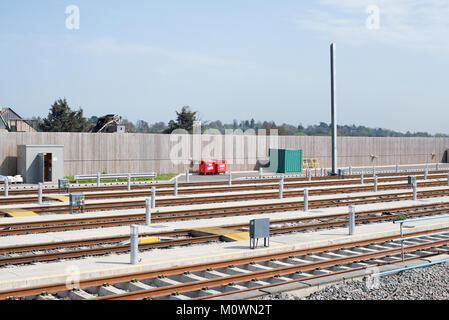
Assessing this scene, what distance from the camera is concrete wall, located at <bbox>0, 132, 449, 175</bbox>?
127 feet

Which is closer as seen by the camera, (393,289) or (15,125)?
(393,289)

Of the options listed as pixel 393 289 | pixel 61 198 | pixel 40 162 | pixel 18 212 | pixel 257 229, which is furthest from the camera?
pixel 40 162

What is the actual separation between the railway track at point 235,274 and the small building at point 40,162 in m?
24.1

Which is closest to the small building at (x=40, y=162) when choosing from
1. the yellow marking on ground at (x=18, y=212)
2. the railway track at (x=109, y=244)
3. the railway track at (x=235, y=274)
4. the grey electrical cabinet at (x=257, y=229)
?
the yellow marking on ground at (x=18, y=212)

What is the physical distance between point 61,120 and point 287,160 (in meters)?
51.5

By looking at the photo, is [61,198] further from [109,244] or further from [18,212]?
[109,244]

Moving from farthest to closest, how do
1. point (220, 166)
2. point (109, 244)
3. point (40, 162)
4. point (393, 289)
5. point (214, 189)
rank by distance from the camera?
1. point (220, 166)
2. point (40, 162)
3. point (214, 189)
4. point (109, 244)
5. point (393, 289)

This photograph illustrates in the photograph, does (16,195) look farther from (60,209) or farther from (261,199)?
(261,199)

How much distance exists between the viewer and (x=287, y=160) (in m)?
47.7

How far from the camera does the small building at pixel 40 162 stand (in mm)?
35281

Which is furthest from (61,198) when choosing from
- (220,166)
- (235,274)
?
(220,166)

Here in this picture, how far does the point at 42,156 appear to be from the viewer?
115ft

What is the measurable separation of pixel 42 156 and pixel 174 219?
17864 millimetres
